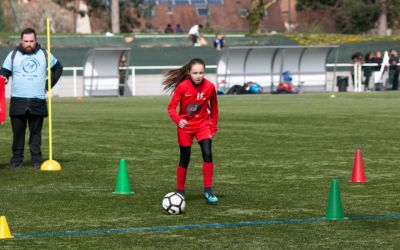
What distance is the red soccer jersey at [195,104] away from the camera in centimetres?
1280

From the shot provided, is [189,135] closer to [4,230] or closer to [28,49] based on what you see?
[4,230]

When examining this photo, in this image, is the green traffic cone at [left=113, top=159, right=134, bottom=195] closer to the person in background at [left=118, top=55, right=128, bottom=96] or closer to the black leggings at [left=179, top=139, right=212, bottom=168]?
the black leggings at [left=179, top=139, right=212, bottom=168]

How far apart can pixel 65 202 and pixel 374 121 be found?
16138mm

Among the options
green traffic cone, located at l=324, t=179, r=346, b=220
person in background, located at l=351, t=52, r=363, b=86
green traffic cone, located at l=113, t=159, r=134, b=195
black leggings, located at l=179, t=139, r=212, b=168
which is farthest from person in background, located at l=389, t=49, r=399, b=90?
green traffic cone, located at l=324, t=179, r=346, b=220

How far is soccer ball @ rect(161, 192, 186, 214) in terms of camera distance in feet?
39.3

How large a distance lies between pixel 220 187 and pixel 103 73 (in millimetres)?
34599

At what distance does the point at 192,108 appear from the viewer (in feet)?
42.3

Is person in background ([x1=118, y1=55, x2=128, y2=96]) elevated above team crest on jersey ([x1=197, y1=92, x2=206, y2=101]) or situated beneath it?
situated beneath

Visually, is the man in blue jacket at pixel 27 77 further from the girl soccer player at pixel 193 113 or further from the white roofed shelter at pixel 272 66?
the white roofed shelter at pixel 272 66

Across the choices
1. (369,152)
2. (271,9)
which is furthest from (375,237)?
(271,9)

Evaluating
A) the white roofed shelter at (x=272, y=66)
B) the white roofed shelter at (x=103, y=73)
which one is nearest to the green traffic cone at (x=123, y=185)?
the white roofed shelter at (x=103, y=73)

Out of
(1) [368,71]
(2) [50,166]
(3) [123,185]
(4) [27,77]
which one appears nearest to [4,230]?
(3) [123,185]

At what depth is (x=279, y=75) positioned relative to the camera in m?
51.4

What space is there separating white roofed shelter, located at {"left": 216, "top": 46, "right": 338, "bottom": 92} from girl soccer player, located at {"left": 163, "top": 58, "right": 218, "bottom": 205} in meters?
37.0
